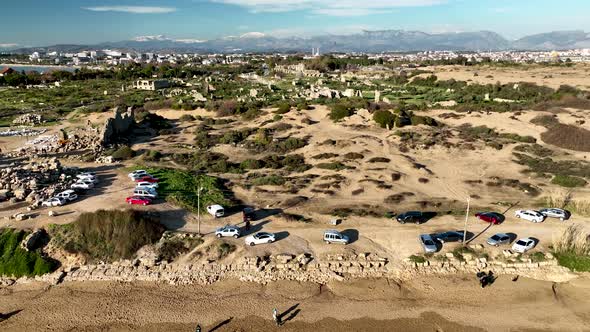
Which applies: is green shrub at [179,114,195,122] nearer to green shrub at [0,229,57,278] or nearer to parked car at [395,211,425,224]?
green shrub at [0,229,57,278]

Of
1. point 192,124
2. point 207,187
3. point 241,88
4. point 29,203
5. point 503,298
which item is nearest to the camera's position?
point 503,298

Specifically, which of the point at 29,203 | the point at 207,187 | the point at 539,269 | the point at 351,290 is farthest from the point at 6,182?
the point at 539,269

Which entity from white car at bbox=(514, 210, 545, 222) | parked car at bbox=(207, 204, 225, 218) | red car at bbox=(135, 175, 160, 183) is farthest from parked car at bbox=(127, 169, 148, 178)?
white car at bbox=(514, 210, 545, 222)

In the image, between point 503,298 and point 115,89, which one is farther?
point 115,89

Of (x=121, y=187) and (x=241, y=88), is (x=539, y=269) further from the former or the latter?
(x=241, y=88)

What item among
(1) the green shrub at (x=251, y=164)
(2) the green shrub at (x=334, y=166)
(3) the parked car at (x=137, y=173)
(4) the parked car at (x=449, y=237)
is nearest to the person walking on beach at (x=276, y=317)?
(4) the parked car at (x=449, y=237)

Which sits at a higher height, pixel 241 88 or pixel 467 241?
pixel 241 88

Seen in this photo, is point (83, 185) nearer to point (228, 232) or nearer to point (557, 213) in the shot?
point (228, 232)
